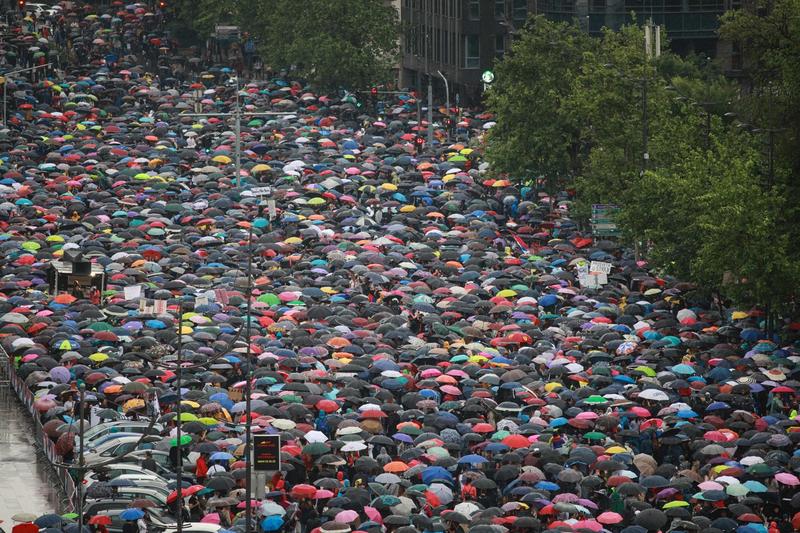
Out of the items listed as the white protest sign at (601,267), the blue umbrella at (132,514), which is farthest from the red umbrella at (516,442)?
the white protest sign at (601,267)

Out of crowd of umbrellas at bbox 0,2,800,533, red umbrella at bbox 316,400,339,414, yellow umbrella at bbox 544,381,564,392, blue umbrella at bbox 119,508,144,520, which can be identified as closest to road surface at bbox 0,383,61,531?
crowd of umbrellas at bbox 0,2,800,533

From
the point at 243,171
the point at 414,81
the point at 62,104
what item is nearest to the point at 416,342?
the point at 243,171

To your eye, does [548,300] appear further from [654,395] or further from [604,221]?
[654,395]

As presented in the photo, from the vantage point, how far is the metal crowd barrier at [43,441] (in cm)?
4591

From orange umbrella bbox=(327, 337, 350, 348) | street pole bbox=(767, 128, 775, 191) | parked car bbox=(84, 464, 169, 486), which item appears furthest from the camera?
street pole bbox=(767, 128, 775, 191)

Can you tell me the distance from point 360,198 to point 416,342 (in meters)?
23.3

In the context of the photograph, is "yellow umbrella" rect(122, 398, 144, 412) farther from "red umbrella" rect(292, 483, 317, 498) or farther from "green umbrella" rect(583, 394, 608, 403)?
"green umbrella" rect(583, 394, 608, 403)

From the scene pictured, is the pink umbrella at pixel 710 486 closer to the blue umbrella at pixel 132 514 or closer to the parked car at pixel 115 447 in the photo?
the blue umbrella at pixel 132 514

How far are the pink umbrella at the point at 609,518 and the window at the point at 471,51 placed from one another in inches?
2822

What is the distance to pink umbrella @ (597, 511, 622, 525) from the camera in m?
40.2

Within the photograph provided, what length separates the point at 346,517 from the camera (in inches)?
1574

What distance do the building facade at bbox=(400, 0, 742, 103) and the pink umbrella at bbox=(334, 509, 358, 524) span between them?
62.9 metres

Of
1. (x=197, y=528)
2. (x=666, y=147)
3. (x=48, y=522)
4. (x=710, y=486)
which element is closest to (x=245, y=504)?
(x=197, y=528)

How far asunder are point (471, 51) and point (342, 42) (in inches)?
406
